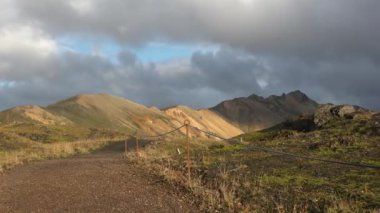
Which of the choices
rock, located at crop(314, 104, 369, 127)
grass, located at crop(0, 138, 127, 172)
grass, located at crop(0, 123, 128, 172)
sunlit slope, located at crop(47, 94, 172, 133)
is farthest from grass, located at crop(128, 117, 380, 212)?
sunlit slope, located at crop(47, 94, 172, 133)

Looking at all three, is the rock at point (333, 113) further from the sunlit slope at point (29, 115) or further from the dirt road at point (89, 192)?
the sunlit slope at point (29, 115)

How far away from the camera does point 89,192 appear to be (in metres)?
15.3

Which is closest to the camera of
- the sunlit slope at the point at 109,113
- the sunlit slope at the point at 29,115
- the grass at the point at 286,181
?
the grass at the point at 286,181

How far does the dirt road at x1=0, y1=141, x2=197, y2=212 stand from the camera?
12992 mm

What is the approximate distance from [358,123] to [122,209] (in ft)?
90.8

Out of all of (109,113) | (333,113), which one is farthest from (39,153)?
A: (109,113)

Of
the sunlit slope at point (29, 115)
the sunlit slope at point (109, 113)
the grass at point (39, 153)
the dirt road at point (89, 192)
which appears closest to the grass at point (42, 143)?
the grass at point (39, 153)

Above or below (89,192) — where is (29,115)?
above

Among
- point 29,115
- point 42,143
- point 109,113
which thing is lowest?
point 42,143

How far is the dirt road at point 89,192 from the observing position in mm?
12992

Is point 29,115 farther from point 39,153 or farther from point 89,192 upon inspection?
point 89,192

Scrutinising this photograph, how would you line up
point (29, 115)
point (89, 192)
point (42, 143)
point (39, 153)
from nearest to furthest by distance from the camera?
point (89, 192), point (39, 153), point (42, 143), point (29, 115)

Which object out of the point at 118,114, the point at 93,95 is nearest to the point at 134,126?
the point at 118,114

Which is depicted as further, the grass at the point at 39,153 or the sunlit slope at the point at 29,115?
the sunlit slope at the point at 29,115
